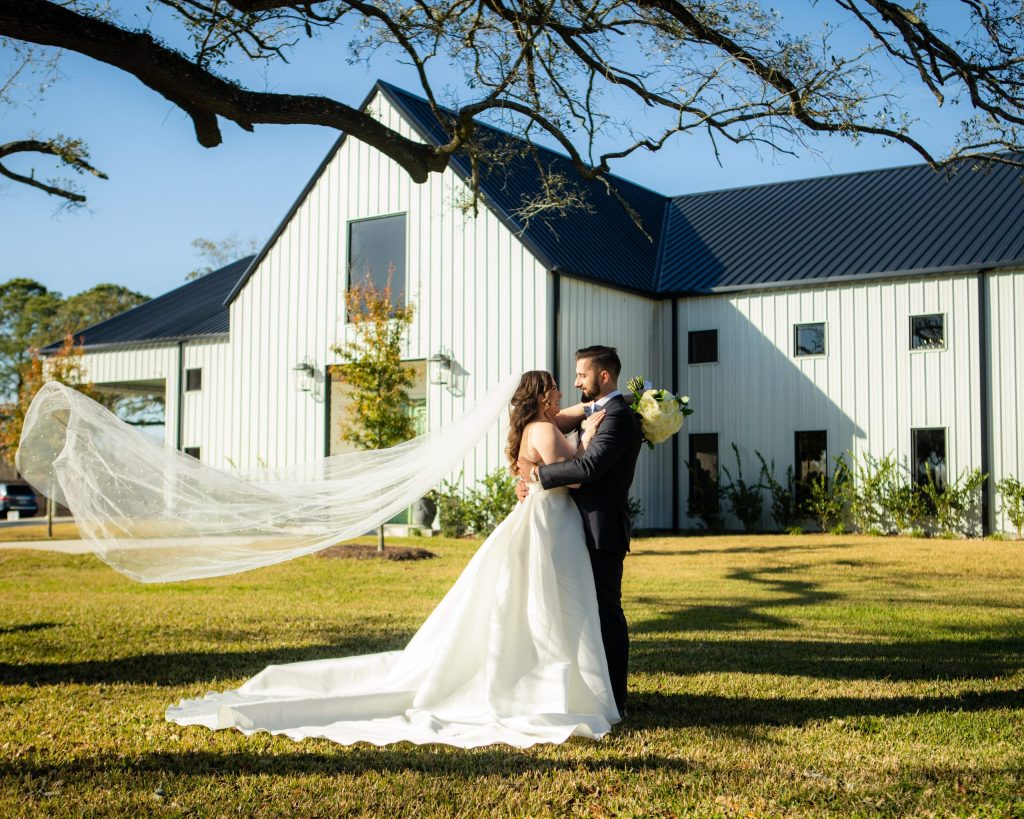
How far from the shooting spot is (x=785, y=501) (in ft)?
74.7

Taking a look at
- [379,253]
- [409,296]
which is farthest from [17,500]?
[409,296]

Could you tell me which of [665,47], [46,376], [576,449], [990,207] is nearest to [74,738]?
[576,449]

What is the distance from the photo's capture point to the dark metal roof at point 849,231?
21906mm

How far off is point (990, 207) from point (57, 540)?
2253 cm

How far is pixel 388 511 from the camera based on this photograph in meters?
7.59

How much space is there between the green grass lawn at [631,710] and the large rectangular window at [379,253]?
1081 centimetres

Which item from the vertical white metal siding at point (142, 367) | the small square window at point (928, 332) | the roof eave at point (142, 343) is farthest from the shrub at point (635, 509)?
the vertical white metal siding at point (142, 367)

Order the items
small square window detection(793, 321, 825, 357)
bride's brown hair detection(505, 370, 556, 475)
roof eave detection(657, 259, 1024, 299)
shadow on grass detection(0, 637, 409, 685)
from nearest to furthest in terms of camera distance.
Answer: bride's brown hair detection(505, 370, 556, 475)
shadow on grass detection(0, 637, 409, 685)
roof eave detection(657, 259, 1024, 299)
small square window detection(793, 321, 825, 357)

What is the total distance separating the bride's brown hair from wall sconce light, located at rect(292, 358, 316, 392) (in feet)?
59.9

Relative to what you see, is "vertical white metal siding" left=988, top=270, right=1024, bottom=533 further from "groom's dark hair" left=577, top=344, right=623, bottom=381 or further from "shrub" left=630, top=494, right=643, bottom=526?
"groom's dark hair" left=577, top=344, right=623, bottom=381

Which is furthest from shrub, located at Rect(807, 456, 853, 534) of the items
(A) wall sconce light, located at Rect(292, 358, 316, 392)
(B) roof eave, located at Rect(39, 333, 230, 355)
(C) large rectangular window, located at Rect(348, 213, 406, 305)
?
(B) roof eave, located at Rect(39, 333, 230, 355)

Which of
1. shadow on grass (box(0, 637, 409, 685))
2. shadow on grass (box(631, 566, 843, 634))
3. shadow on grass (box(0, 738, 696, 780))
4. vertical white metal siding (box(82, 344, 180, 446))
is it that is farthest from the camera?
vertical white metal siding (box(82, 344, 180, 446))

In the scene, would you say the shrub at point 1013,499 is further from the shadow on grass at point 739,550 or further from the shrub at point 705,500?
the shrub at point 705,500

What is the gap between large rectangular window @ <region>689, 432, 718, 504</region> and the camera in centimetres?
2405
